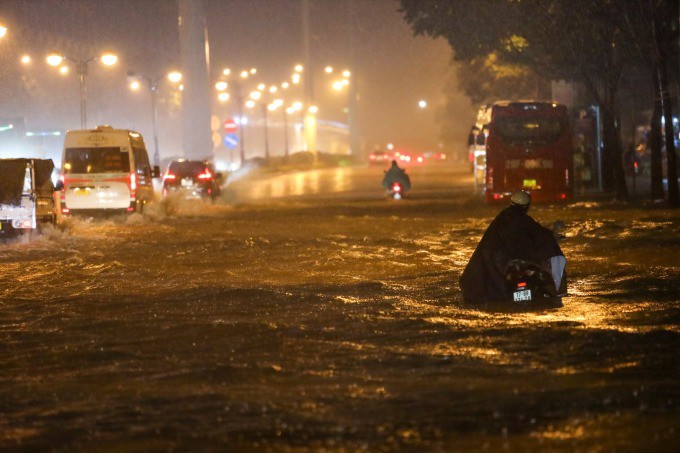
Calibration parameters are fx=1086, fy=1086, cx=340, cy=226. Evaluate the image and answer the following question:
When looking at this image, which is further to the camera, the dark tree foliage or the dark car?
the dark car

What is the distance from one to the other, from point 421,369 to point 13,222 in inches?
618

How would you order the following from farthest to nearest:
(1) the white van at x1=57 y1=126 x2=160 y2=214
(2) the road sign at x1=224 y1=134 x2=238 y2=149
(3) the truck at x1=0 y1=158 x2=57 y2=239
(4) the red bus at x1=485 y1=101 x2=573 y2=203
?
(2) the road sign at x1=224 y1=134 x2=238 y2=149 → (4) the red bus at x1=485 y1=101 x2=573 y2=203 → (1) the white van at x1=57 y1=126 x2=160 y2=214 → (3) the truck at x1=0 y1=158 x2=57 y2=239

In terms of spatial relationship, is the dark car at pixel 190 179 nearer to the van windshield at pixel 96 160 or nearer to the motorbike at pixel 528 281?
the van windshield at pixel 96 160

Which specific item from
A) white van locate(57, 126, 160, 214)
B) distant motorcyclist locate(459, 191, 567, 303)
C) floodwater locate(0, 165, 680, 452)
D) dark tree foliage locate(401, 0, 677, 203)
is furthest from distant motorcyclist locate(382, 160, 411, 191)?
distant motorcyclist locate(459, 191, 567, 303)

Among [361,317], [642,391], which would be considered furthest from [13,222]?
[642,391]

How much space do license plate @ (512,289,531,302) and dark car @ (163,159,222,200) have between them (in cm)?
2519

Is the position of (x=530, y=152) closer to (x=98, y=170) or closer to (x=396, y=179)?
(x=396, y=179)

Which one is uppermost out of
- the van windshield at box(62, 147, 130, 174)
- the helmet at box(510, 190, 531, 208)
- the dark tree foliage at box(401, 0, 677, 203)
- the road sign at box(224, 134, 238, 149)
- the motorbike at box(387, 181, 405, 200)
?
the dark tree foliage at box(401, 0, 677, 203)

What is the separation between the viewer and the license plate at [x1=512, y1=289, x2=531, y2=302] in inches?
471

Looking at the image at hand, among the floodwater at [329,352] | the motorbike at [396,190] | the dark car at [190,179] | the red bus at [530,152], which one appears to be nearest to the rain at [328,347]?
the floodwater at [329,352]

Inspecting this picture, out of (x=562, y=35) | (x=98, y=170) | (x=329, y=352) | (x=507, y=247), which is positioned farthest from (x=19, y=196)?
(x=562, y=35)

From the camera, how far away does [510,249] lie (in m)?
11.8

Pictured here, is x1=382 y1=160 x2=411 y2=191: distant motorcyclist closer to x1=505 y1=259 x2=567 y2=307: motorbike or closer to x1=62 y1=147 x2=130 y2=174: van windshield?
x1=62 y1=147 x2=130 y2=174: van windshield

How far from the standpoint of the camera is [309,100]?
3725 inches
